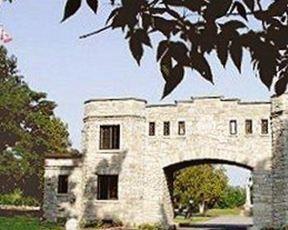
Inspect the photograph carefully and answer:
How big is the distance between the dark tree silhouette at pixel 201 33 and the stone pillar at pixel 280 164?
2608 centimetres

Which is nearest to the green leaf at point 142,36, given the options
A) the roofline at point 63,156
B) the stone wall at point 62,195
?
the stone wall at point 62,195

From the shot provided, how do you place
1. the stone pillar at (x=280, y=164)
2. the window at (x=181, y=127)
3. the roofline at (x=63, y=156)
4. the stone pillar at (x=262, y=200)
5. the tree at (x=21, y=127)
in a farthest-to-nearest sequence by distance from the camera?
the tree at (x=21, y=127) → the roofline at (x=63, y=156) → the window at (x=181, y=127) → the stone pillar at (x=262, y=200) → the stone pillar at (x=280, y=164)

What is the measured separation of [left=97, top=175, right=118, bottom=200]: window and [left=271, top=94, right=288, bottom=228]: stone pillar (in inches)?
315

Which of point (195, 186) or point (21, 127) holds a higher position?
point (21, 127)

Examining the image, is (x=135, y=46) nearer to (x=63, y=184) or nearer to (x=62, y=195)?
(x=62, y=195)

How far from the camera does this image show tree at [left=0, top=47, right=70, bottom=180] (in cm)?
4941

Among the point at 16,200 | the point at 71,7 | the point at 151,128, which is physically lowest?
the point at 71,7

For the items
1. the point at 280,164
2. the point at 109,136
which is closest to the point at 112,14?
the point at 280,164

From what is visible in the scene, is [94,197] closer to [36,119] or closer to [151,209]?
[151,209]

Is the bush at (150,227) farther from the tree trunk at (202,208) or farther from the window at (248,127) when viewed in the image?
the tree trunk at (202,208)

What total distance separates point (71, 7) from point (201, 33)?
0.49 metres

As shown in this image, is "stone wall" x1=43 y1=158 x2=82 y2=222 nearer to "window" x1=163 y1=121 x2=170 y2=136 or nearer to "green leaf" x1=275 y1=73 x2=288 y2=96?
"window" x1=163 y1=121 x2=170 y2=136

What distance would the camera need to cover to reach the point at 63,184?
A: 32.2 m

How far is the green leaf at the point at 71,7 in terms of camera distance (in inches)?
83.1
